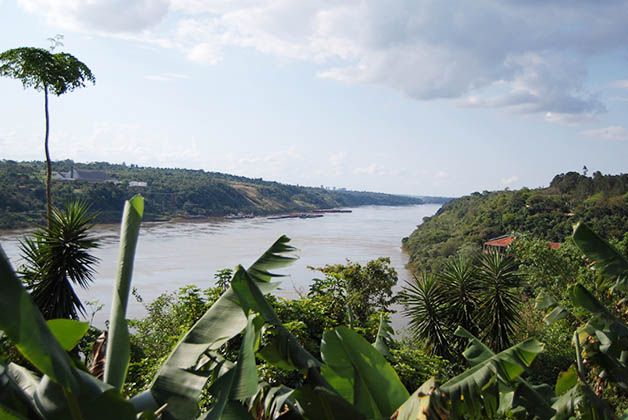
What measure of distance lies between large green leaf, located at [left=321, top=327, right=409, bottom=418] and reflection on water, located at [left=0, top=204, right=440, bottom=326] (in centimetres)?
1256

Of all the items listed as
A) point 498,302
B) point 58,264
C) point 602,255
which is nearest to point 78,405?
point 602,255

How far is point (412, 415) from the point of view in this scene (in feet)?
4.19

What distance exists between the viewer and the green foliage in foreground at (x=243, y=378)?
39.8 inches

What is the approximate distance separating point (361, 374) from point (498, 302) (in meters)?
8.14

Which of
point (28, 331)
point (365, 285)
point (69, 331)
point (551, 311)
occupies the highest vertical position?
point (28, 331)

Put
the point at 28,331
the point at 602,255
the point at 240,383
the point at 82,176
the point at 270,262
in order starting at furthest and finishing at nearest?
1. the point at 82,176
2. the point at 602,255
3. the point at 270,262
4. the point at 240,383
5. the point at 28,331

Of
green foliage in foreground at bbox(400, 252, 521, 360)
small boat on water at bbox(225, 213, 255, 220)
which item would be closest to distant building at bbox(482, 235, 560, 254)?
green foliage in foreground at bbox(400, 252, 521, 360)

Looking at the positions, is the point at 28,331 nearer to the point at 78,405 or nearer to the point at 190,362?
the point at 78,405

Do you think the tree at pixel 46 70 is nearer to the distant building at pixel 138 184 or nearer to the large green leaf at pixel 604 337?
the large green leaf at pixel 604 337

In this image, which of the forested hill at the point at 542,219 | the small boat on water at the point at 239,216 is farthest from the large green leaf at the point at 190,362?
the small boat on water at the point at 239,216

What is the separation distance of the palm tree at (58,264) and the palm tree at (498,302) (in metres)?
7.16

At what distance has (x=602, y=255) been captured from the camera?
2713mm

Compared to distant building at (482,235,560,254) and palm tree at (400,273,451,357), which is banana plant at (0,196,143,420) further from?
distant building at (482,235,560,254)

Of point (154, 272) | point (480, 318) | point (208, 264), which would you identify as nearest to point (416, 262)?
point (208, 264)
